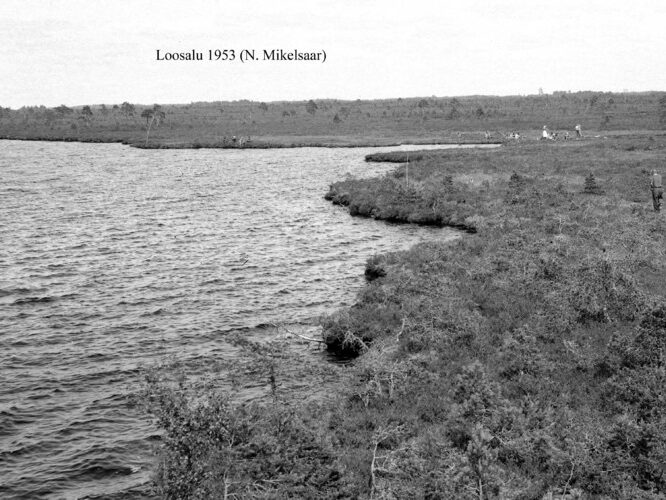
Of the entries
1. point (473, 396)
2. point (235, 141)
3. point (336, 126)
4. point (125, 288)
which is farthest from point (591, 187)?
point (336, 126)

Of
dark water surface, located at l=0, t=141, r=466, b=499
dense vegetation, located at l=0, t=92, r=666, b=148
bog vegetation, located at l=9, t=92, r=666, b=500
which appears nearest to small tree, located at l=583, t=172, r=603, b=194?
bog vegetation, located at l=9, t=92, r=666, b=500

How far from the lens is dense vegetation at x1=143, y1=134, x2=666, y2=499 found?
1377 centimetres

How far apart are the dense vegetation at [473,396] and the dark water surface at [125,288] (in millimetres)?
3226

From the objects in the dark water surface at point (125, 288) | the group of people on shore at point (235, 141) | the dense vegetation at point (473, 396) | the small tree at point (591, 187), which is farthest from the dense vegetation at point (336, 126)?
the dense vegetation at point (473, 396)

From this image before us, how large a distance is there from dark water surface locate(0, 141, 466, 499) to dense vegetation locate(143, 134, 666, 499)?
3.23m

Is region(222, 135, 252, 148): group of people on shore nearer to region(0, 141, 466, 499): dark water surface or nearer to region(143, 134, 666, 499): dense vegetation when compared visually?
region(0, 141, 466, 499): dark water surface

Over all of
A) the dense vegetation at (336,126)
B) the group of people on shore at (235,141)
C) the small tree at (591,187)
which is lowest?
the small tree at (591,187)

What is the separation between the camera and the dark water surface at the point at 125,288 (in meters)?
17.7

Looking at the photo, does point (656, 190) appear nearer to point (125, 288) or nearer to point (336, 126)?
point (125, 288)

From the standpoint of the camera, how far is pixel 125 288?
31609mm

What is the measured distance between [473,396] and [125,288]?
71.8 feet

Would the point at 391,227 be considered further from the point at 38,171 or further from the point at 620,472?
the point at 38,171

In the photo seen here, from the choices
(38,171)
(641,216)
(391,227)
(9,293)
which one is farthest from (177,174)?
(641,216)

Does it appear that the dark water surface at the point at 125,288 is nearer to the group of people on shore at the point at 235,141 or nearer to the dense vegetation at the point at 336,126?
the group of people on shore at the point at 235,141
